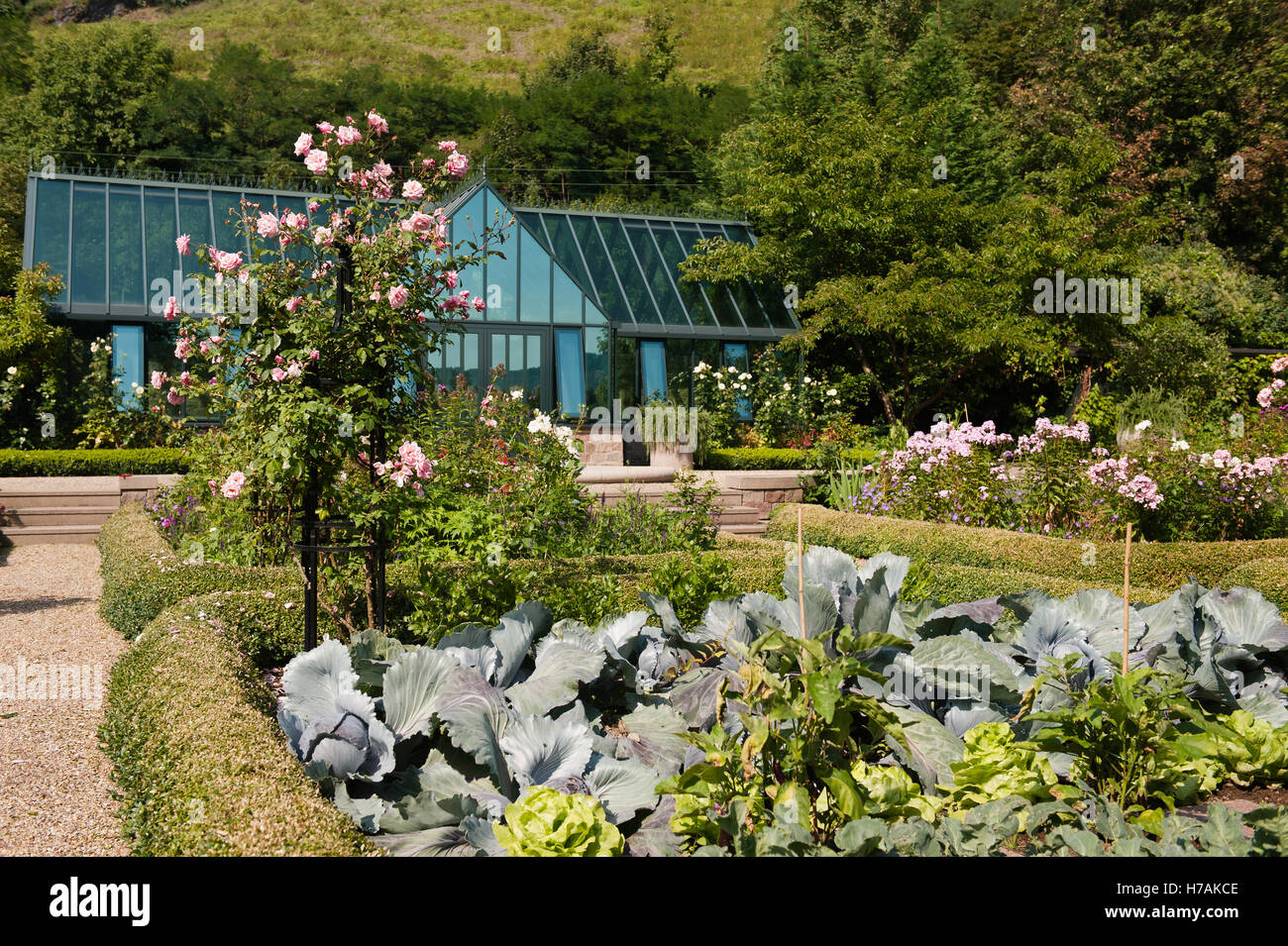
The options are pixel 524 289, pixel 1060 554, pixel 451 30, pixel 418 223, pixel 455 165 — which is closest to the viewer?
pixel 418 223

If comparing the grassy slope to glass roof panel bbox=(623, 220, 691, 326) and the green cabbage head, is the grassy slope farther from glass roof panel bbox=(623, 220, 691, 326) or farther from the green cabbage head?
the green cabbage head

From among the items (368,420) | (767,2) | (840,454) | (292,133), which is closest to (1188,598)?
(368,420)

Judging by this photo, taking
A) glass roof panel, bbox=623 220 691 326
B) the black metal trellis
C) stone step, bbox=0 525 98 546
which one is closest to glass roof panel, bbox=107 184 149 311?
stone step, bbox=0 525 98 546

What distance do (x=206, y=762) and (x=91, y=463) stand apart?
9.96 meters

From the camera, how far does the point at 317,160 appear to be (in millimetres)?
3992

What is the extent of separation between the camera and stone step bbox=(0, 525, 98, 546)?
9.77 m

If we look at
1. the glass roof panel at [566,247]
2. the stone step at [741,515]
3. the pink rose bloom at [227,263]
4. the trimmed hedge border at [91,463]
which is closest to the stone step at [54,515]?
the trimmed hedge border at [91,463]

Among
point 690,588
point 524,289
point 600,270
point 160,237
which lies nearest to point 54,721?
point 690,588

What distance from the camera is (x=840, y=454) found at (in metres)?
11.8

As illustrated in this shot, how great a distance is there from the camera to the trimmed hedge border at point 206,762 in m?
2.16

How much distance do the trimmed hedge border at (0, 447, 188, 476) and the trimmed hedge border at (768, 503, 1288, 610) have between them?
27.5 feet

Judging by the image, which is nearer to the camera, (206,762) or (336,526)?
(206,762)

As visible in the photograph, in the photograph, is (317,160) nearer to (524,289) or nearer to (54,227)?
(524,289)

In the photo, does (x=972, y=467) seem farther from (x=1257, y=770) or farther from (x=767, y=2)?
(x=767, y=2)
